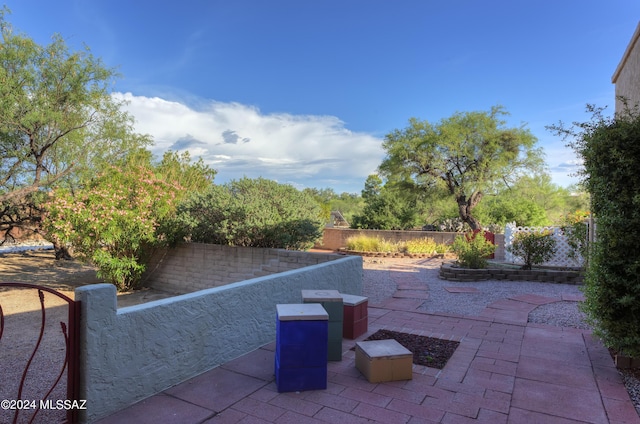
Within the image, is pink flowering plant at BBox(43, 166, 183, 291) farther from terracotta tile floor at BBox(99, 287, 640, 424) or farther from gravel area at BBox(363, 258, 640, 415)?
terracotta tile floor at BBox(99, 287, 640, 424)

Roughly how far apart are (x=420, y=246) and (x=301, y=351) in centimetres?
1273

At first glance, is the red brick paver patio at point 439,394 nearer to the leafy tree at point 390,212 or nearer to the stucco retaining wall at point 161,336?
the stucco retaining wall at point 161,336

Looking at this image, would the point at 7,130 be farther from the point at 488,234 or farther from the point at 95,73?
the point at 488,234

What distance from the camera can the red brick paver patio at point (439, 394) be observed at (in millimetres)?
2824

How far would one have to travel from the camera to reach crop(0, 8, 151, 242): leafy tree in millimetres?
10641

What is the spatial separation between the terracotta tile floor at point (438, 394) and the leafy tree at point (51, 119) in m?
10.9

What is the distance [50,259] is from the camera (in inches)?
632

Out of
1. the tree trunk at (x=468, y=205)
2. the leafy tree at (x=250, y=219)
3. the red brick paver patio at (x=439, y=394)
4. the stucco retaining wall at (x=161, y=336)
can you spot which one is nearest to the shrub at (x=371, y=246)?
the tree trunk at (x=468, y=205)

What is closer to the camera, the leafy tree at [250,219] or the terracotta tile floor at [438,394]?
the terracotta tile floor at [438,394]

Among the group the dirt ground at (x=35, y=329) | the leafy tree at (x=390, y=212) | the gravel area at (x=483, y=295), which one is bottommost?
the dirt ground at (x=35, y=329)

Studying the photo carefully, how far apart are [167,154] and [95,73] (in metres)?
6.82

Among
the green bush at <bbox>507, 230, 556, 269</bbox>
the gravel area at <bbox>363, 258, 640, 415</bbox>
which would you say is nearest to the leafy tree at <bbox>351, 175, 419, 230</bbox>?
the gravel area at <bbox>363, 258, 640, 415</bbox>

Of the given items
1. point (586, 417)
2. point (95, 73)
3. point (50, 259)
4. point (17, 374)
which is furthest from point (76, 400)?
point (50, 259)

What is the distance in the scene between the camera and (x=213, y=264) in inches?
371
